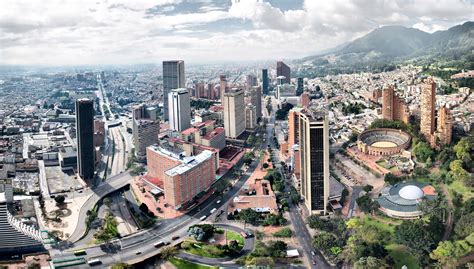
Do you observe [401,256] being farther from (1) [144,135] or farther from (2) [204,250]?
(1) [144,135]

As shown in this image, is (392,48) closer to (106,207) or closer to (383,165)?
(383,165)

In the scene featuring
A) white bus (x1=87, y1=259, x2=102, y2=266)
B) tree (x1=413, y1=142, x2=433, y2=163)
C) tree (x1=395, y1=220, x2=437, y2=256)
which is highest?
tree (x1=413, y1=142, x2=433, y2=163)

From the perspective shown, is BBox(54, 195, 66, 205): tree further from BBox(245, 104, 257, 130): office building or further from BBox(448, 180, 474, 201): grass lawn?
BBox(448, 180, 474, 201): grass lawn

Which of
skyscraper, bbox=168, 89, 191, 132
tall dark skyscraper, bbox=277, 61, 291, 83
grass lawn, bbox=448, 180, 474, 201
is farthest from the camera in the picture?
tall dark skyscraper, bbox=277, 61, 291, 83

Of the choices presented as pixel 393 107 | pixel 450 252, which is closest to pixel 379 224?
pixel 450 252

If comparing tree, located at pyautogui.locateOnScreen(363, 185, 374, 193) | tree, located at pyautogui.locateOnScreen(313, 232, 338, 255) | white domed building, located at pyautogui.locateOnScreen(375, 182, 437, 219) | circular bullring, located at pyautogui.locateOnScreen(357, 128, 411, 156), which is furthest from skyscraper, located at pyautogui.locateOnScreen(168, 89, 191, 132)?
tree, located at pyautogui.locateOnScreen(313, 232, 338, 255)
